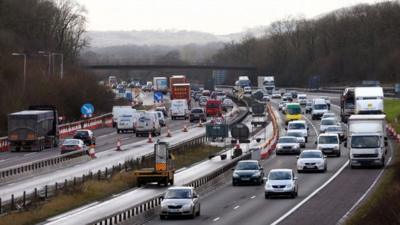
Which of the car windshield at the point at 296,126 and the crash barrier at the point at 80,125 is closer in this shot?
the car windshield at the point at 296,126

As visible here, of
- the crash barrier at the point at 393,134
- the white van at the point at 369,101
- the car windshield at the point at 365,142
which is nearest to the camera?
the car windshield at the point at 365,142

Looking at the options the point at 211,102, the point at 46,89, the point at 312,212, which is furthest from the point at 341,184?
the point at 211,102

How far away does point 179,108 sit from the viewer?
13712 cm

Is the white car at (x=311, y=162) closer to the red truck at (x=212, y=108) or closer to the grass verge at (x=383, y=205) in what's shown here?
the grass verge at (x=383, y=205)

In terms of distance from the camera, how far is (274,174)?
49000 millimetres

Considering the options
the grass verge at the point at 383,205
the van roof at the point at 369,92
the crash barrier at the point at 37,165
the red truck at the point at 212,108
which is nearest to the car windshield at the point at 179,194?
the grass verge at the point at 383,205

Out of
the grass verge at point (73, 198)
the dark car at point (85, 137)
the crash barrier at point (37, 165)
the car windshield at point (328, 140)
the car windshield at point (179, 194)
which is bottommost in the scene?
the dark car at point (85, 137)

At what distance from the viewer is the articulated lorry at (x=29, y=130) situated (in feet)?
273

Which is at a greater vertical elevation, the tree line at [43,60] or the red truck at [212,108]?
the tree line at [43,60]

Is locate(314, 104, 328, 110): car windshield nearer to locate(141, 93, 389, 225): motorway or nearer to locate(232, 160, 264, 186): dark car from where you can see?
locate(141, 93, 389, 225): motorway

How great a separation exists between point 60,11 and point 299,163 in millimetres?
114950

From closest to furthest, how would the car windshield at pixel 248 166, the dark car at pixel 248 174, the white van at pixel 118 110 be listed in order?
the dark car at pixel 248 174 → the car windshield at pixel 248 166 → the white van at pixel 118 110

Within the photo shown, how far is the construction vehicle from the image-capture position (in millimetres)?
55156

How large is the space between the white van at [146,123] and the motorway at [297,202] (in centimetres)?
3738
